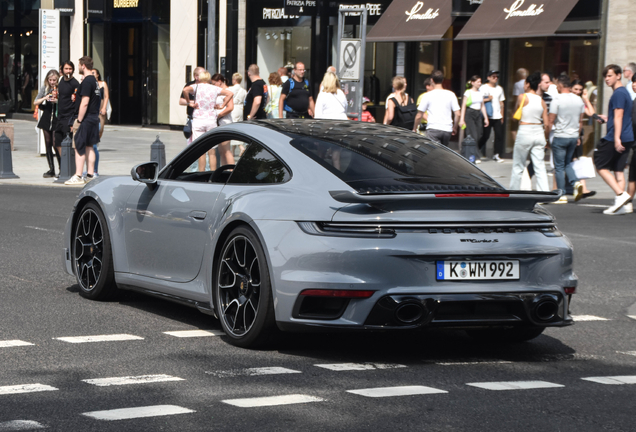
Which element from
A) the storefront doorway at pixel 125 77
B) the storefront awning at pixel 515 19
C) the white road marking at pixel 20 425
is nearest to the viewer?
the white road marking at pixel 20 425

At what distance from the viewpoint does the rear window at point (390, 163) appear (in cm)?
621

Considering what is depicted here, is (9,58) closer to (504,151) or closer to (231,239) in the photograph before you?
Answer: (504,151)

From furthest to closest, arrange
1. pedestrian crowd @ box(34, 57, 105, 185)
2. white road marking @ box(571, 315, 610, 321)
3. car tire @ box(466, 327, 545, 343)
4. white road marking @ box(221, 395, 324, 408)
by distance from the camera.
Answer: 1. pedestrian crowd @ box(34, 57, 105, 185)
2. white road marking @ box(571, 315, 610, 321)
3. car tire @ box(466, 327, 545, 343)
4. white road marking @ box(221, 395, 324, 408)

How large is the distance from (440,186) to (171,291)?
6.47 feet

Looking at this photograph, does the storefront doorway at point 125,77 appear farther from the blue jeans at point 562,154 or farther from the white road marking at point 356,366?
the white road marking at point 356,366

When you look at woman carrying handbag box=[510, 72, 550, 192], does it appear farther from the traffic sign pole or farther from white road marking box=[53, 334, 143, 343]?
white road marking box=[53, 334, 143, 343]

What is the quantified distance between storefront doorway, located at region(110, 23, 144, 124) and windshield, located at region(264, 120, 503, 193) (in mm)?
33071

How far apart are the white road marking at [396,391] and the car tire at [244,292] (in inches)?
37.2

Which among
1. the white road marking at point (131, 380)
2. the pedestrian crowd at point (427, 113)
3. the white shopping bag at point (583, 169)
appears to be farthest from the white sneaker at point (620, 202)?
the white road marking at point (131, 380)

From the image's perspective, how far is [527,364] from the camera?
618cm

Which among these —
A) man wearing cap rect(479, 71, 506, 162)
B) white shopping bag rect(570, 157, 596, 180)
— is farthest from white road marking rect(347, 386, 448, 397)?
man wearing cap rect(479, 71, 506, 162)

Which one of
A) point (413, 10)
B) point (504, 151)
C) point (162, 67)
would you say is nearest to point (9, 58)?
point (162, 67)

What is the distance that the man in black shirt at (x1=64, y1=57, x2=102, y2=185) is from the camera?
17.8m

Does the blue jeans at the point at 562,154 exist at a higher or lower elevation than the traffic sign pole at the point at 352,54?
lower
